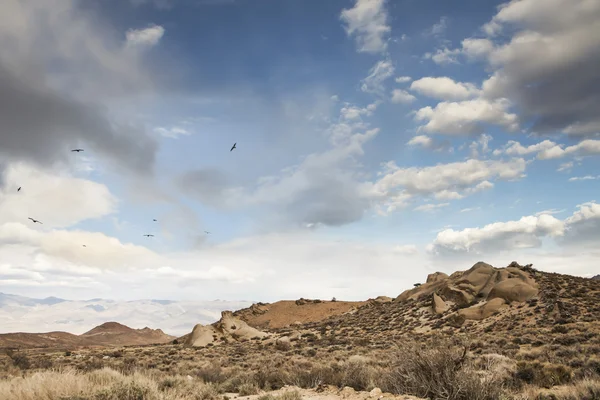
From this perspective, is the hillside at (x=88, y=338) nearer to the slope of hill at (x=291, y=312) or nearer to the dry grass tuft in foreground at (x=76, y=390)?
the slope of hill at (x=291, y=312)

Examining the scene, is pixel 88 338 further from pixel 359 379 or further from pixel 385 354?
pixel 359 379

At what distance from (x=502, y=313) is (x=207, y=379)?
119ft

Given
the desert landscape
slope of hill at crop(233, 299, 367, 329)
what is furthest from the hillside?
slope of hill at crop(233, 299, 367, 329)

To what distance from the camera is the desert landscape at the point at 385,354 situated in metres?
9.62

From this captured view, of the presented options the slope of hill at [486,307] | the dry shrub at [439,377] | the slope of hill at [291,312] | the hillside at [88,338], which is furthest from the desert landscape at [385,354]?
the hillside at [88,338]

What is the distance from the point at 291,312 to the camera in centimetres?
8400

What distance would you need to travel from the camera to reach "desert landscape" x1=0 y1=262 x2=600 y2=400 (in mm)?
9617

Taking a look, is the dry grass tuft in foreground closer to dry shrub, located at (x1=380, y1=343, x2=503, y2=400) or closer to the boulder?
dry shrub, located at (x1=380, y1=343, x2=503, y2=400)

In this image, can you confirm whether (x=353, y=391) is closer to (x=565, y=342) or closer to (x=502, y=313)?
(x=565, y=342)

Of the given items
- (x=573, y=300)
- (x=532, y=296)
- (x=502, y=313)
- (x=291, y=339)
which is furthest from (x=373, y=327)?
(x=573, y=300)

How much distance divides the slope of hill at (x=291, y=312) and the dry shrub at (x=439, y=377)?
67507 mm

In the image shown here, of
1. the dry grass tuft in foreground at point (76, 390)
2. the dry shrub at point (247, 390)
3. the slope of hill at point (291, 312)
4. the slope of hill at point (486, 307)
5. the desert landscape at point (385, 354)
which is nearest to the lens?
the dry grass tuft in foreground at point (76, 390)

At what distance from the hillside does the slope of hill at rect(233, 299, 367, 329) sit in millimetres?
28958

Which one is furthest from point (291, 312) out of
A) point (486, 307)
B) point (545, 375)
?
point (545, 375)
